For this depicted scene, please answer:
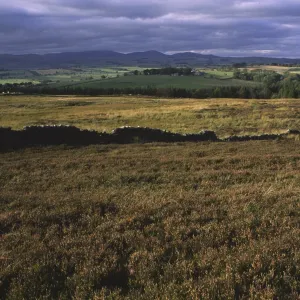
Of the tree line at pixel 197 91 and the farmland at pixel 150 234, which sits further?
the tree line at pixel 197 91

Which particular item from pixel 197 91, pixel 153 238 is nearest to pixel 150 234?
pixel 153 238

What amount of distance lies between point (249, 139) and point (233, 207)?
2094cm

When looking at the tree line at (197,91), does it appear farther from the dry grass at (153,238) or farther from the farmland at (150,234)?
the dry grass at (153,238)

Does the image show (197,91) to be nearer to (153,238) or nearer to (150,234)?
(150,234)

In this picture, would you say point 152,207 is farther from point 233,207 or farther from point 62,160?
point 62,160

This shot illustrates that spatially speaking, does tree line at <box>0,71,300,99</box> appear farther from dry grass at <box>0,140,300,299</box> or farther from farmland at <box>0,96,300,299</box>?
dry grass at <box>0,140,300,299</box>

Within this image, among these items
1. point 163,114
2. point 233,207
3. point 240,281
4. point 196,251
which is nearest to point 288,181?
point 233,207

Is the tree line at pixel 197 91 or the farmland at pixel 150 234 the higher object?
the tree line at pixel 197 91

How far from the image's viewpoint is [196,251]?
19.5 ft

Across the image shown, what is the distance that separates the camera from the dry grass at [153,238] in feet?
16.0

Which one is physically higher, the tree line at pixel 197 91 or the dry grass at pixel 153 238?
the tree line at pixel 197 91

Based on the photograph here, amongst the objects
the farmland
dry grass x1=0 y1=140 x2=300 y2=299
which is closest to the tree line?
the farmland

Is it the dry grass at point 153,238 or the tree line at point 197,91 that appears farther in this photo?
the tree line at point 197,91

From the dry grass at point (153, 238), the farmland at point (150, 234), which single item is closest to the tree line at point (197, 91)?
the farmland at point (150, 234)
